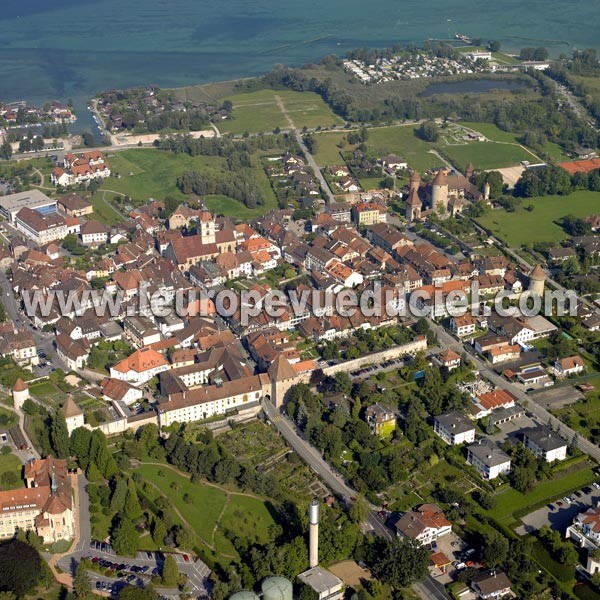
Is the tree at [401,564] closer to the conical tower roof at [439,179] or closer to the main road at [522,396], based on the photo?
the main road at [522,396]

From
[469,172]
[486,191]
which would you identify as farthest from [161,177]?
[486,191]

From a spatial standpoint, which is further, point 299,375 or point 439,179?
point 439,179

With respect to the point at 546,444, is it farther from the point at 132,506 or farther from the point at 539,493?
the point at 132,506

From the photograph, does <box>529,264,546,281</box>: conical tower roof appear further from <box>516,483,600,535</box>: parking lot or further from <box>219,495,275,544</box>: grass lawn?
<box>219,495,275,544</box>: grass lawn

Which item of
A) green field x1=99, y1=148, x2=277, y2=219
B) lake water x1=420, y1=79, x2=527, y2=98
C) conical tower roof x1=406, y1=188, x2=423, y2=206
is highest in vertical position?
lake water x1=420, y1=79, x2=527, y2=98

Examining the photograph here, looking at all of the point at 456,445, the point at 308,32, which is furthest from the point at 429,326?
the point at 308,32

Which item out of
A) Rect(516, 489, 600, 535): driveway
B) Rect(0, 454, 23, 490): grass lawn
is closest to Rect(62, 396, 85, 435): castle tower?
Rect(0, 454, 23, 490): grass lawn
